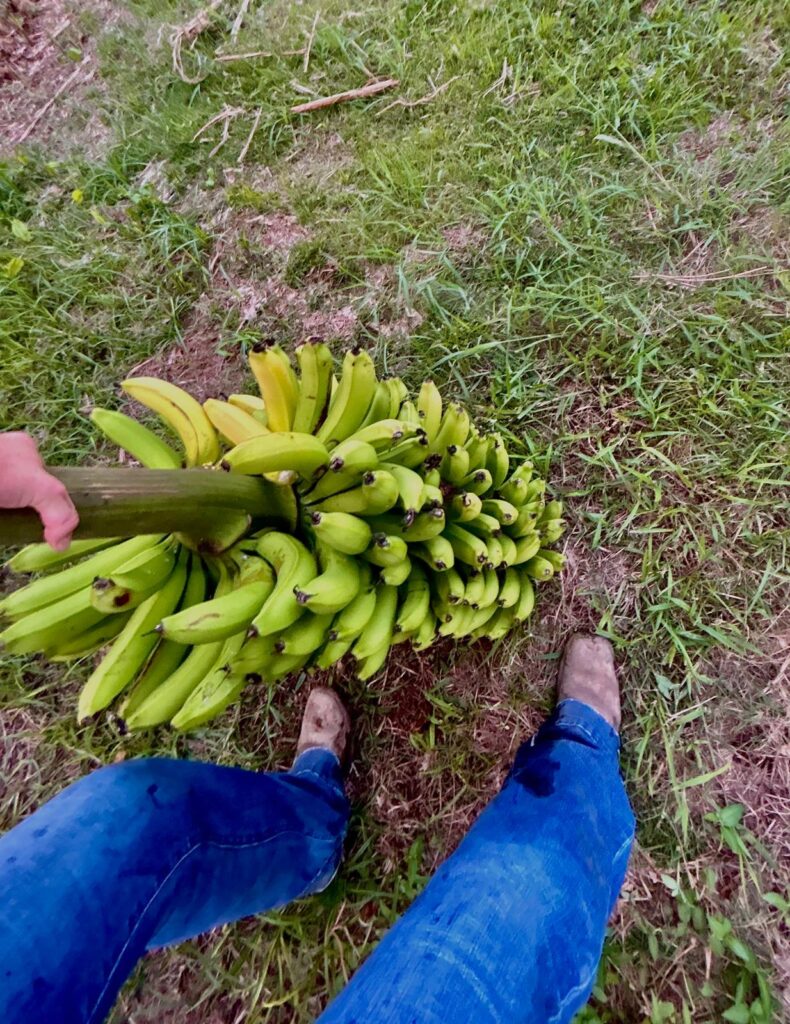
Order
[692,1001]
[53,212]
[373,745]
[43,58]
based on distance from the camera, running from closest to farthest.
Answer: [692,1001] < [373,745] < [53,212] < [43,58]

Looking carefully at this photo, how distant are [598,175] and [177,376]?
6.03 feet

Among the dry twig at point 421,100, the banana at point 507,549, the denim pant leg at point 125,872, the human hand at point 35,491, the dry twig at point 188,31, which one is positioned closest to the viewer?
the human hand at point 35,491

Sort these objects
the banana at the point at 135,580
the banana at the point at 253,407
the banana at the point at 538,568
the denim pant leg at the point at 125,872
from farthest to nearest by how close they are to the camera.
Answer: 1. the banana at the point at 538,568
2. the banana at the point at 253,407
3. the denim pant leg at the point at 125,872
4. the banana at the point at 135,580

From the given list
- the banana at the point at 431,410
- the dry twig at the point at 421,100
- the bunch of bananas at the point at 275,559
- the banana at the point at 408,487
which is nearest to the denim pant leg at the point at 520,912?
the bunch of bananas at the point at 275,559

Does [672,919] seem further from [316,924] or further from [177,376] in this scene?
[177,376]

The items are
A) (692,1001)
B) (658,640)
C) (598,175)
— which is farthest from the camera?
(598,175)

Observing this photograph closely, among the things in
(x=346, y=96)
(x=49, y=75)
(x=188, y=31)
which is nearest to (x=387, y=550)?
(x=346, y=96)

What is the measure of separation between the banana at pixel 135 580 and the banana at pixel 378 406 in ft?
1.75

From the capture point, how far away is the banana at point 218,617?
3.67 ft

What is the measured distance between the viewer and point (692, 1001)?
1769 millimetres

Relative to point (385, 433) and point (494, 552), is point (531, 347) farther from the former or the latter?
point (385, 433)

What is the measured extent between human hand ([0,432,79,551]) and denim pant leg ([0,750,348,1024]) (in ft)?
2.53

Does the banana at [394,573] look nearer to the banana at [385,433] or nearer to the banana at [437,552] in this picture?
the banana at [437,552]

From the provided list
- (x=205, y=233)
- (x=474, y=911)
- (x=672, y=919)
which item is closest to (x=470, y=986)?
(x=474, y=911)
